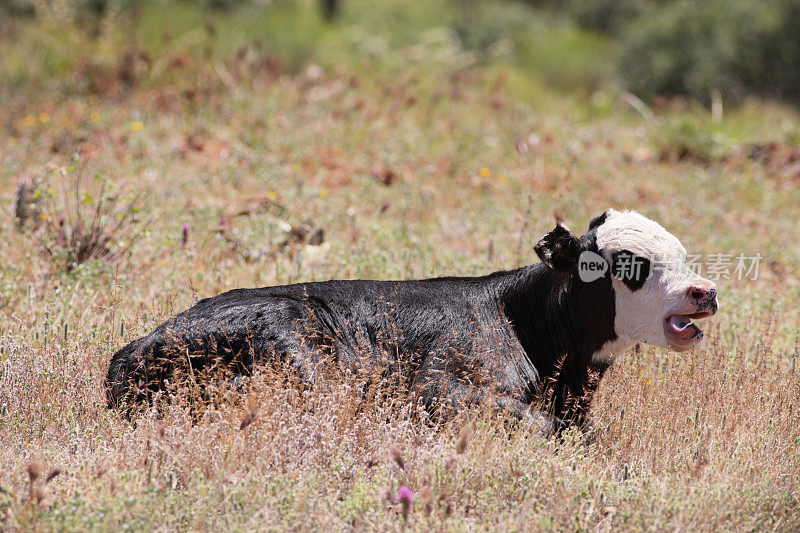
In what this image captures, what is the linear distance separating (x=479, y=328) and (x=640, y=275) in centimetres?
108

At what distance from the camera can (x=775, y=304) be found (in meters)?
7.71

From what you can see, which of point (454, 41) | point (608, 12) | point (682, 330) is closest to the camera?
point (682, 330)

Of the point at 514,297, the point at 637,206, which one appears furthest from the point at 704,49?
the point at 514,297

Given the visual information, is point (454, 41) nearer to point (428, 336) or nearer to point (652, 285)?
point (428, 336)

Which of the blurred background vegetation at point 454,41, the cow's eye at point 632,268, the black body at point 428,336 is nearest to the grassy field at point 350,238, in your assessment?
the blurred background vegetation at point 454,41

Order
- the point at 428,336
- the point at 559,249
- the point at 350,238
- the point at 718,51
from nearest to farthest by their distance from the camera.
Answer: the point at 559,249 → the point at 428,336 → the point at 350,238 → the point at 718,51

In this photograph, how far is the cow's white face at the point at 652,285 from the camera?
5184 millimetres

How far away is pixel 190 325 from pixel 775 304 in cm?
528

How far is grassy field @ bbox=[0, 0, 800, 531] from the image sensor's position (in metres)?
4.41

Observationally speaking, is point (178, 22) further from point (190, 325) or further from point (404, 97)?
point (190, 325)

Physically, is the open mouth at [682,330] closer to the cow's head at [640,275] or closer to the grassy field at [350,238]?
the cow's head at [640,275]

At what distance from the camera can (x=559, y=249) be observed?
5.39m

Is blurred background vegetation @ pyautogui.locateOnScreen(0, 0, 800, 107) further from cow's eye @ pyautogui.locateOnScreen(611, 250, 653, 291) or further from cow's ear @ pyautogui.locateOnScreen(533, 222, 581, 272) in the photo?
Answer: cow's eye @ pyautogui.locateOnScreen(611, 250, 653, 291)

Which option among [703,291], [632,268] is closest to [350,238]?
[632,268]
